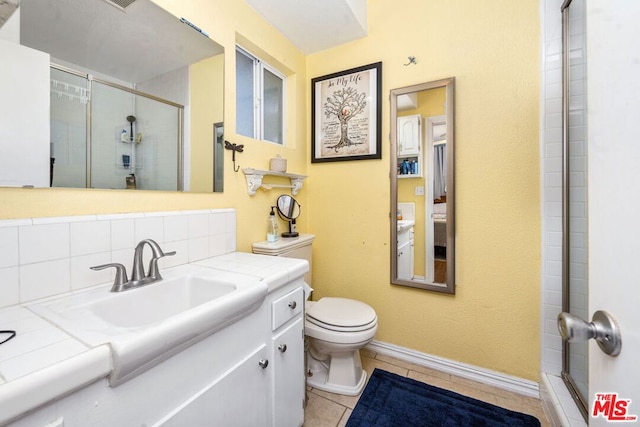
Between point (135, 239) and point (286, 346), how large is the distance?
0.76m

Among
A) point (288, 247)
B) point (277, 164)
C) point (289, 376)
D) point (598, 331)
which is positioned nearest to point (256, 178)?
point (277, 164)

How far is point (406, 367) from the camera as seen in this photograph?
1.72 metres

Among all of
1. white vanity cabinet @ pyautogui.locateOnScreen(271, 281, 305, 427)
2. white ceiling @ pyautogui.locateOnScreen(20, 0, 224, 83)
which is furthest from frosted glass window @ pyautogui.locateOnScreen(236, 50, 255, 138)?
white vanity cabinet @ pyautogui.locateOnScreen(271, 281, 305, 427)

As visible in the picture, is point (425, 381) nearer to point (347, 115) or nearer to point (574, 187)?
point (574, 187)

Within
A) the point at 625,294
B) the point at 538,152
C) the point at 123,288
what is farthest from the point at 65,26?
the point at 538,152

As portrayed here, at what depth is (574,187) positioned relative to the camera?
134 centimetres

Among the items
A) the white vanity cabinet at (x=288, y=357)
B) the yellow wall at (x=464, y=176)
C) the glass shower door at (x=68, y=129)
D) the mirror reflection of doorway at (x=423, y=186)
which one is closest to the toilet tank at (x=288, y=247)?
the yellow wall at (x=464, y=176)

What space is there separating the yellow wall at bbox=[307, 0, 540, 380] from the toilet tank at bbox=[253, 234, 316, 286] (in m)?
0.43

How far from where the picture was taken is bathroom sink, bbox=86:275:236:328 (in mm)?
868

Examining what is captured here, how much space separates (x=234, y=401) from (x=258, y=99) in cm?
176

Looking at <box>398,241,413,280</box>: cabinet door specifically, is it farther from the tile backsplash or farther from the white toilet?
the tile backsplash

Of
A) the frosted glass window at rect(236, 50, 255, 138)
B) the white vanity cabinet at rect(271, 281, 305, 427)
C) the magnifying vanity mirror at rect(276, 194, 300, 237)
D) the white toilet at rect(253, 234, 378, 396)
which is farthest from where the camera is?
the magnifying vanity mirror at rect(276, 194, 300, 237)

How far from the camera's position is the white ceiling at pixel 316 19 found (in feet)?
5.34

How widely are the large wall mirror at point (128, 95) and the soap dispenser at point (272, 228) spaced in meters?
0.44
